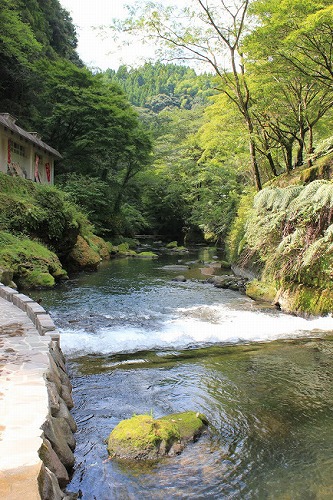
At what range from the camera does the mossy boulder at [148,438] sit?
14.6 feet

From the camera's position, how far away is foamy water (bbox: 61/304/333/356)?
8.52 meters

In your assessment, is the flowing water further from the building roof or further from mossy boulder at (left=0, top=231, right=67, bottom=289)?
the building roof

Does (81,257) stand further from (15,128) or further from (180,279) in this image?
(15,128)

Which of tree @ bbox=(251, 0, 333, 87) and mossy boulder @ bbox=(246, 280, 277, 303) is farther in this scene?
mossy boulder @ bbox=(246, 280, 277, 303)

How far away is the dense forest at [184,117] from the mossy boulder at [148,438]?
9.56m

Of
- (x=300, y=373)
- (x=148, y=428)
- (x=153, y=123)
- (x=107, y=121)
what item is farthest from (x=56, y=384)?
(x=153, y=123)

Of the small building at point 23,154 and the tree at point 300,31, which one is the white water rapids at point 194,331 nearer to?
the tree at point 300,31

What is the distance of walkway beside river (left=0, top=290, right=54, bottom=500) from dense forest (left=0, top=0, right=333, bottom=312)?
971 centimetres

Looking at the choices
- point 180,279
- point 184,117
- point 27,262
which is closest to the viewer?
point 27,262

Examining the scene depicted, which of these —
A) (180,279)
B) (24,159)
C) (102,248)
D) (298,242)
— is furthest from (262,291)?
(24,159)

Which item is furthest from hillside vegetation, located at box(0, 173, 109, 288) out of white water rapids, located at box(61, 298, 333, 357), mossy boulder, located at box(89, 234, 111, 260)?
white water rapids, located at box(61, 298, 333, 357)

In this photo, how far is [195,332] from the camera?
374 inches

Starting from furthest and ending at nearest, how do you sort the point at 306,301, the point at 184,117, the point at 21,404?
the point at 184,117, the point at 306,301, the point at 21,404

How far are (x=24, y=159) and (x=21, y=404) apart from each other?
69.5 ft
